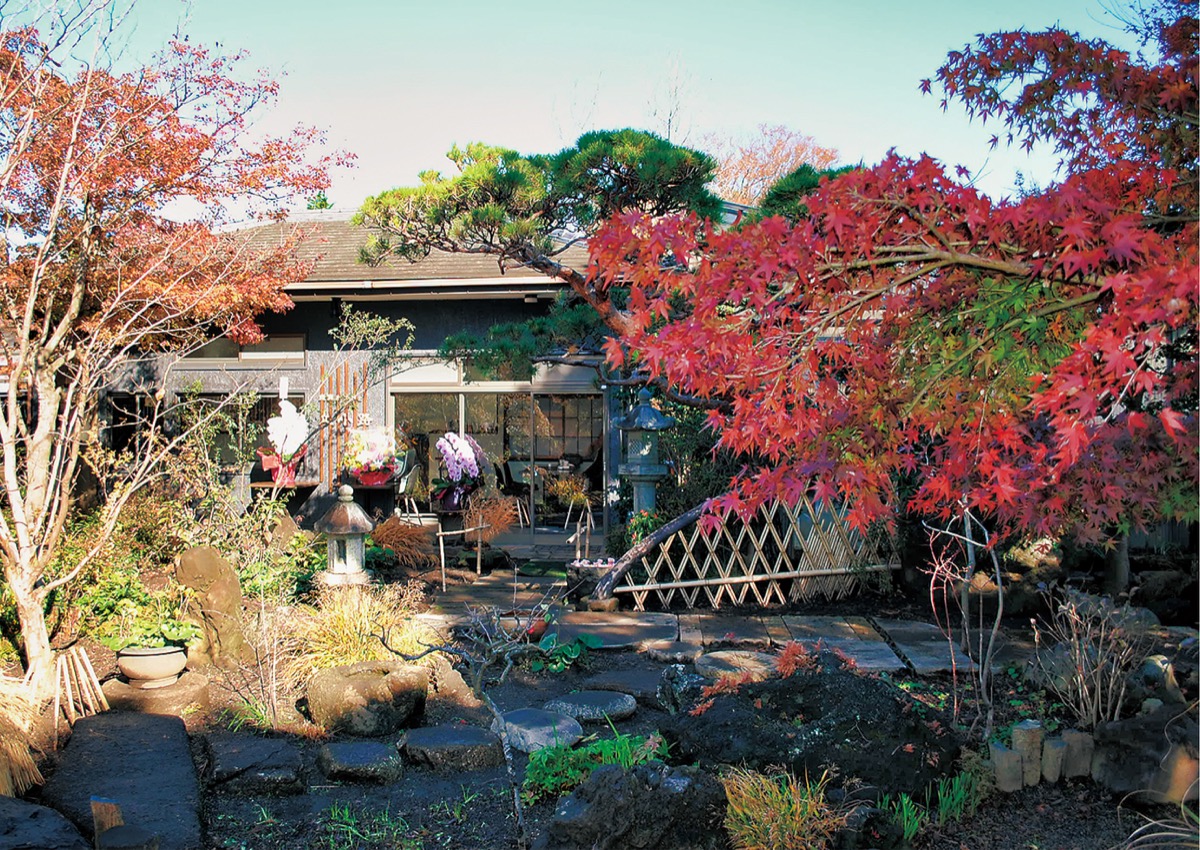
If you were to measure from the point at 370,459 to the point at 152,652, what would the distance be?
203 inches

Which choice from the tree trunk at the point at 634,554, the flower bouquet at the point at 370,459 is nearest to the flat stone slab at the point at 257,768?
the tree trunk at the point at 634,554

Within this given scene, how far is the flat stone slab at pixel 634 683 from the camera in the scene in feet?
19.2

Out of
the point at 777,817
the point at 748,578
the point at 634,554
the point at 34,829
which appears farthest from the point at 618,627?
the point at 34,829

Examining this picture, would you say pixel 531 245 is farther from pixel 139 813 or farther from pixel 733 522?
pixel 139 813

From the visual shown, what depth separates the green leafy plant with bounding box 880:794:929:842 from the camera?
155 inches

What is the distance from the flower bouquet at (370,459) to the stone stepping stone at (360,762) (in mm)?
6337

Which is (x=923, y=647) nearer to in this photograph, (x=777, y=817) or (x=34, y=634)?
(x=777, y=817)

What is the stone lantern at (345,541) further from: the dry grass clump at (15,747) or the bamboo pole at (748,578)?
the dry grass clump at (15,747)

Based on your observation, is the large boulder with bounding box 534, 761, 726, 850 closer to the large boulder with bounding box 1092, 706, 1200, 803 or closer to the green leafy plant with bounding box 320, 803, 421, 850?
the green leafy plant with bounding box 320, 803, 421, 850

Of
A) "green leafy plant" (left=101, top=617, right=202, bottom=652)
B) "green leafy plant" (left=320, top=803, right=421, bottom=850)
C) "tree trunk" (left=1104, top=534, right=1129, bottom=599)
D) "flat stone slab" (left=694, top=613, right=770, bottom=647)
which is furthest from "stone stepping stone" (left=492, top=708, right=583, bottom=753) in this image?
"tree trunk" (left=1104, top=534, right=1129, bottom=599)

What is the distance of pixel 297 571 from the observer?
337 inches

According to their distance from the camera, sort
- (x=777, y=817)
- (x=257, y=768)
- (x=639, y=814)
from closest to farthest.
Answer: (x=639, y=814), (x=777, y=817), (x=257, y=768)

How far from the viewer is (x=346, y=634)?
247 inches

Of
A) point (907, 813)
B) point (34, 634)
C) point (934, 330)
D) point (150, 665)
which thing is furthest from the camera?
point (150, 665)
